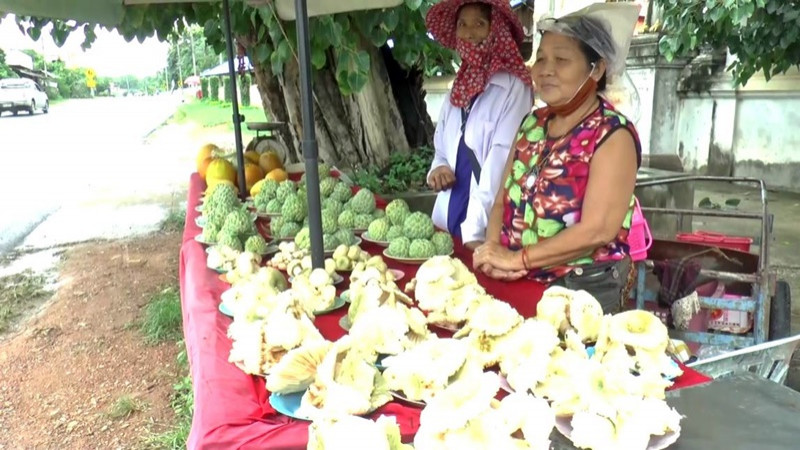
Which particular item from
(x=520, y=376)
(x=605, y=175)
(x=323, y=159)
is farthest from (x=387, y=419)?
(x=323, y=159)

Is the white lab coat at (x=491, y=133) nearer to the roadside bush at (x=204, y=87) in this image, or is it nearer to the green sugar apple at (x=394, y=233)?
the green sugar apple at (x=394, y=233)

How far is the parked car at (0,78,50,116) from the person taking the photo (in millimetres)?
25234

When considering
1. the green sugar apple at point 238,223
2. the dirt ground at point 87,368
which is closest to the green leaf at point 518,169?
the green sugar apple at point 238,223

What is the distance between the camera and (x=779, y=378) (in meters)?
1.76

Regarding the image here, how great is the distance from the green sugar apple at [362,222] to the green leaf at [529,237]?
2.45ft

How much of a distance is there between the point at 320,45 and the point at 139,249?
312 centimetres

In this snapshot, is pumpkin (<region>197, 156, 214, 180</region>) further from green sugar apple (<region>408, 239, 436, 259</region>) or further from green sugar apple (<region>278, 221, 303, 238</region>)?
green sugar apple (<region>408, 239, 436, 259</region>)

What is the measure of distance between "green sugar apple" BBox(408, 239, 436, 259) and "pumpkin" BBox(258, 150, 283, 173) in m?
1.92

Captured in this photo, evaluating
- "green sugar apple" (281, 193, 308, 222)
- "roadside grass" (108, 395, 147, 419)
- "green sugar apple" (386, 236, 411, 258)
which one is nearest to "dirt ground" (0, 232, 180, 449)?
"roadside grass" (108, 395, 147, 419)

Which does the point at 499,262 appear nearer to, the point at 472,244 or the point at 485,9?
the point at 472,244

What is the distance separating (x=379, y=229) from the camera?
7.75 feet

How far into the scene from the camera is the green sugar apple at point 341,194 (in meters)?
2.81

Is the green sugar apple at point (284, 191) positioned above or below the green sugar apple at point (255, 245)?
above

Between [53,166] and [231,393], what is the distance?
12.9 m
